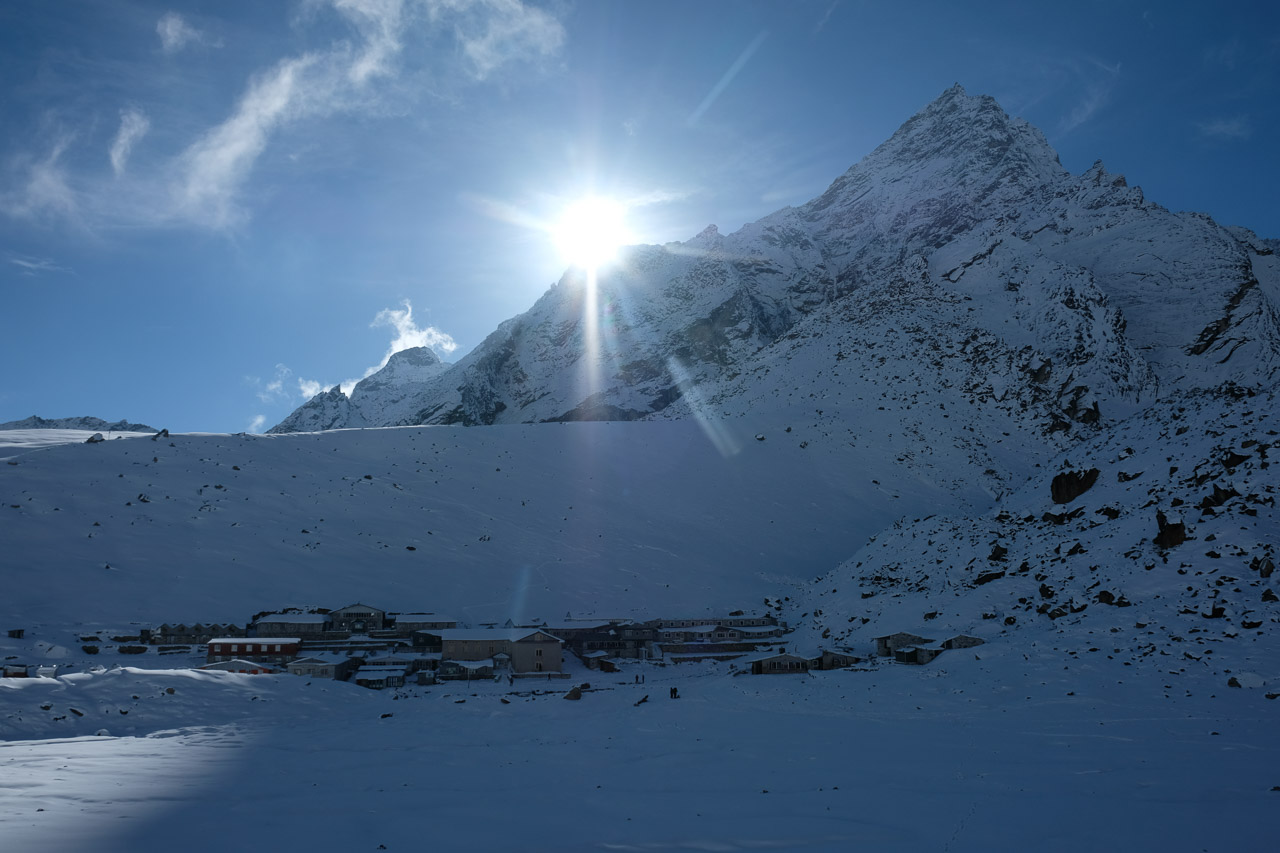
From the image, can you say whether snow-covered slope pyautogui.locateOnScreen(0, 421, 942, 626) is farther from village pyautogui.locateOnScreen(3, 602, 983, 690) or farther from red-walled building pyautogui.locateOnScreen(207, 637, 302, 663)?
red-walled building pyautogui.locateOnScreen(207, 637, 302, 663)

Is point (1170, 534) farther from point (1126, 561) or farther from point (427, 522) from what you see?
point (427, 522)

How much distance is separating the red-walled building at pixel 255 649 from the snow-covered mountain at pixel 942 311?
5371 cm

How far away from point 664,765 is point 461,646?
70.5 feet

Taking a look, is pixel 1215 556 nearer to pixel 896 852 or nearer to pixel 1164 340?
pixel 896 852

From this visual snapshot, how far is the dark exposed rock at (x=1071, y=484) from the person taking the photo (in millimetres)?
35750

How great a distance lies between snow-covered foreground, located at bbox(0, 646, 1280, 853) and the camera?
35.4 feet

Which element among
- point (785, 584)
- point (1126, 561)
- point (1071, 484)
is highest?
point (1071, 484)

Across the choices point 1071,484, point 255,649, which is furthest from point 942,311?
point 255,649

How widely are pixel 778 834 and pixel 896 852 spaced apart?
1687 millimetres

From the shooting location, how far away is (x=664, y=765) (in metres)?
16.1

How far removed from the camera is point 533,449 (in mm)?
66125

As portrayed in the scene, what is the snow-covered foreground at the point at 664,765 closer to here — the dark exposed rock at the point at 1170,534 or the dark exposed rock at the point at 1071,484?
the dark exposed rock at the point at 1170,534

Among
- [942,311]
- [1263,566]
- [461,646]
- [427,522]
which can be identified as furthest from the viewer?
[942,311]

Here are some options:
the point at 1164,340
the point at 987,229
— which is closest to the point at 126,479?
the point at 1164,340
